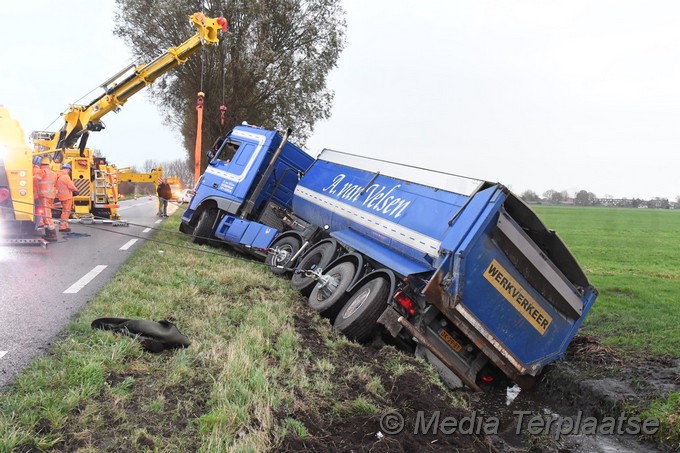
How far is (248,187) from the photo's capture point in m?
10.7

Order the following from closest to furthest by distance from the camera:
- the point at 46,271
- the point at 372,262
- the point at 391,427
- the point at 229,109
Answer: the point at 391,427, the point at 372,262, the point at 46,271, the point at 229,109

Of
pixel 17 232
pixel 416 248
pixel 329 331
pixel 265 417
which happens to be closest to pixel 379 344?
pixel 329 331

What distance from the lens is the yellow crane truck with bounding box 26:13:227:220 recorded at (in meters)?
14.4

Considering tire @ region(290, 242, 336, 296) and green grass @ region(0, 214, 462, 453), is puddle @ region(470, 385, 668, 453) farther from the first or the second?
tire @ region(290, 242, 336, 296)

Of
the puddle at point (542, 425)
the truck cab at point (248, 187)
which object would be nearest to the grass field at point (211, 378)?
the puddle at point (542, 425)

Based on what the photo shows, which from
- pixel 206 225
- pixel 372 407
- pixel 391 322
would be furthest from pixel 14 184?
pixel 372 407

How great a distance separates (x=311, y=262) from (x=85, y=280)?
319cm

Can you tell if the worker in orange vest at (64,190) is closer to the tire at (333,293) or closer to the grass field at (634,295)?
the tire at (333,293)

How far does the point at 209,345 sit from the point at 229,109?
64.2ft

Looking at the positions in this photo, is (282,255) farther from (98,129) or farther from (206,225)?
(98,129)

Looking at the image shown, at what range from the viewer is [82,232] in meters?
13.7

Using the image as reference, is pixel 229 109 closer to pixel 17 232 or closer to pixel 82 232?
pixel 82 232

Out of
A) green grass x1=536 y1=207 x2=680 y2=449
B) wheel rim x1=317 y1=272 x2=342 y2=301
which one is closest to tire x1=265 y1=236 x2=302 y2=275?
wheel rim x1=317 y1=272 x2=342 y2=301

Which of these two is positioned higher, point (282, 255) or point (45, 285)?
point (282, 255)
